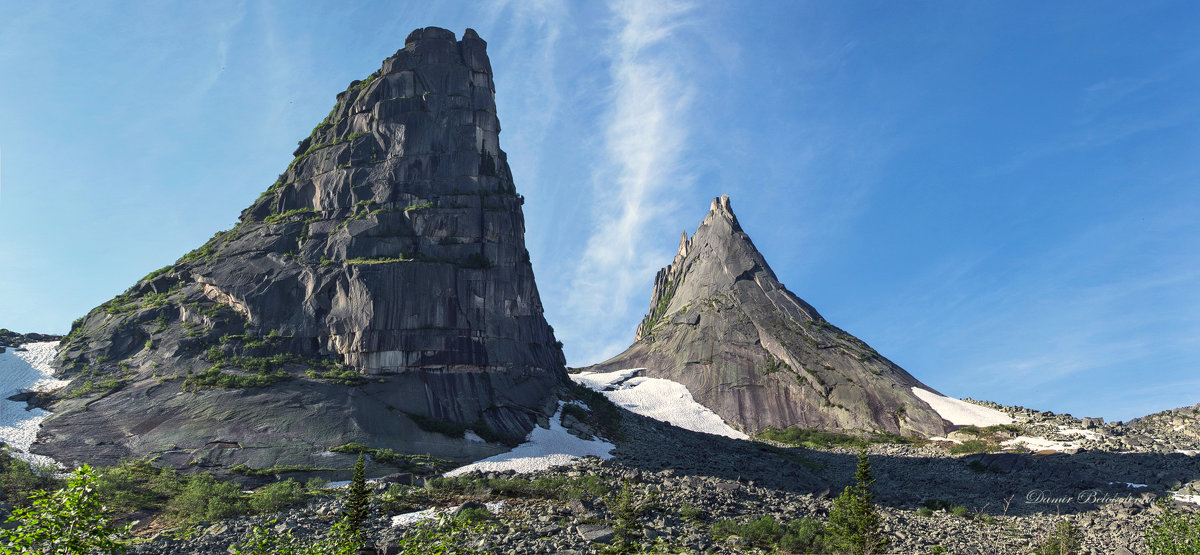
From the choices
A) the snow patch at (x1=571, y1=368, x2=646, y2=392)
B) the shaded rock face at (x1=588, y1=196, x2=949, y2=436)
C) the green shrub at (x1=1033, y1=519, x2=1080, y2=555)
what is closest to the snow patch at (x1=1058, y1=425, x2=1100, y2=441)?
the shaded rock face at (x1=588, y1=196, x2=949, y2=436)

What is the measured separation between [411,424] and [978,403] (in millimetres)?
82562

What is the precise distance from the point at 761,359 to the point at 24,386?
90.7 metres

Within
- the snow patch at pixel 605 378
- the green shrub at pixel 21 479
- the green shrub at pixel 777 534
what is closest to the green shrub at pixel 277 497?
the green shrub at pixel 21 479

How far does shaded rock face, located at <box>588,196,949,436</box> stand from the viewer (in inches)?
3947

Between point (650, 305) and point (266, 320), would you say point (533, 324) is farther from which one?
point (650, 305)

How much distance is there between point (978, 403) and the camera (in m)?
102

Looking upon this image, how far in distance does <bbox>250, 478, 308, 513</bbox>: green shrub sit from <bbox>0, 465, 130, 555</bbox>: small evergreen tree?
2650cm

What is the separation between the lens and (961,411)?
96250 millimetres

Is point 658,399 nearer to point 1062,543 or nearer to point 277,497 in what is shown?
point 1062,543

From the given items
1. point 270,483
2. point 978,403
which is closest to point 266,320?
point 270,483

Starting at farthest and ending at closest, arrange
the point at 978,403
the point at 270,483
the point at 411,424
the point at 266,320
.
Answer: the point at 978,403, the point at 266,320, the point at 411,424, the point at 270,483

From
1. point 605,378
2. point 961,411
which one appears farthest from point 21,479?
point 961,411

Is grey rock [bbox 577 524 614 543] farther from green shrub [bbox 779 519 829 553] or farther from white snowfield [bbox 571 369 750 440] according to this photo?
white snowfield [bbox 571 369 750 440]

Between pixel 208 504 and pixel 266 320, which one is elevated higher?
pixel 266 320
